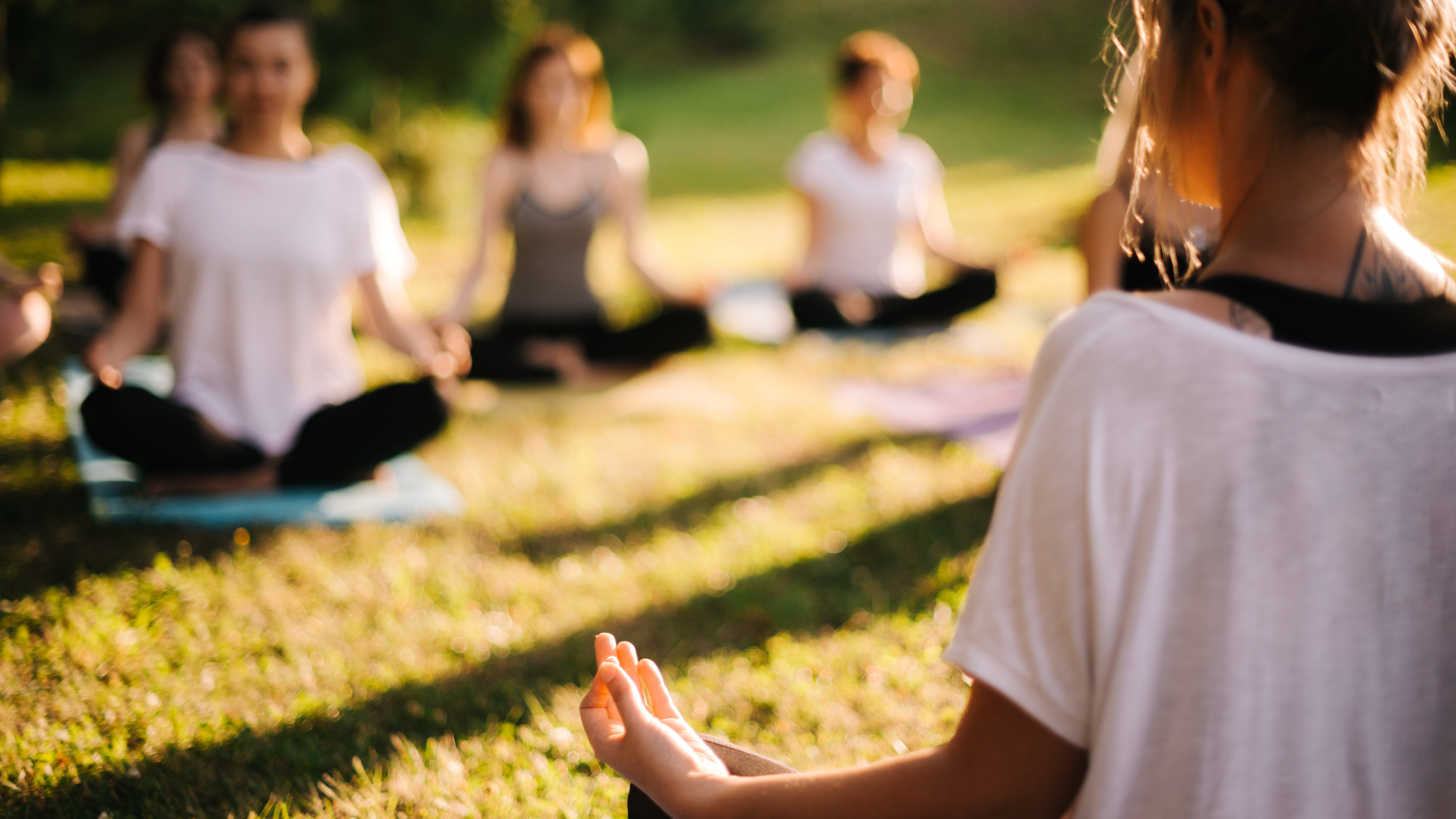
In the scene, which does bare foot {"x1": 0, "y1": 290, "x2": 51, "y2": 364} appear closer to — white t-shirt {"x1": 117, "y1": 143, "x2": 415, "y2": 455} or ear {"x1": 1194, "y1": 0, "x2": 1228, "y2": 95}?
white t-shirt {"x1": 117, "y1": 143, "x2": 415, "y2": 455}

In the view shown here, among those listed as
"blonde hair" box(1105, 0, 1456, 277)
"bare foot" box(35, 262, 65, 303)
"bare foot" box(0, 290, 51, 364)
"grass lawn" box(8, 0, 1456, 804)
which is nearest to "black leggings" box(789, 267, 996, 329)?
"grass lawn" box(8, 0, 1456, 804)

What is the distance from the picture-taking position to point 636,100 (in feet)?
85.7

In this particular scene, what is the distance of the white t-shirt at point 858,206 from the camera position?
22.2ft

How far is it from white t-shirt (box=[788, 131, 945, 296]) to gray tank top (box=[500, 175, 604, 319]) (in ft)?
5.64

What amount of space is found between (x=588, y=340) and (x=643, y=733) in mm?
4286

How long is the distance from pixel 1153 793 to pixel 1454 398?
482 mm

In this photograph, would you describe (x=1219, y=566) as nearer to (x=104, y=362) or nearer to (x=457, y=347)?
(x=457, y=347)

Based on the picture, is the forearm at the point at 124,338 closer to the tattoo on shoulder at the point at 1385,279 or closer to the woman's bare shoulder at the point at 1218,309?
the woman's bare shoulder at the point at 1218,309

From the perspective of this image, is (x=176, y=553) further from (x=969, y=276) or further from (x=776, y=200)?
(x=776, y=200)

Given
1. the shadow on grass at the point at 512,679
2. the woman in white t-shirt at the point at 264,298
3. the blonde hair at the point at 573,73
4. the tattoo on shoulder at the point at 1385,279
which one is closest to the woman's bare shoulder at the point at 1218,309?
the tattoo on shoulder at the point at 1385,279

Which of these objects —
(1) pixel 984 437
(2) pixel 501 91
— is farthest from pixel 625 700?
(2) pixel 501 91

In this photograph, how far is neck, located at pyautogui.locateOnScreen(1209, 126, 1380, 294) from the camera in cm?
106

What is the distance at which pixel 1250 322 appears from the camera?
0.99m

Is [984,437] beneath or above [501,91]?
beneath
